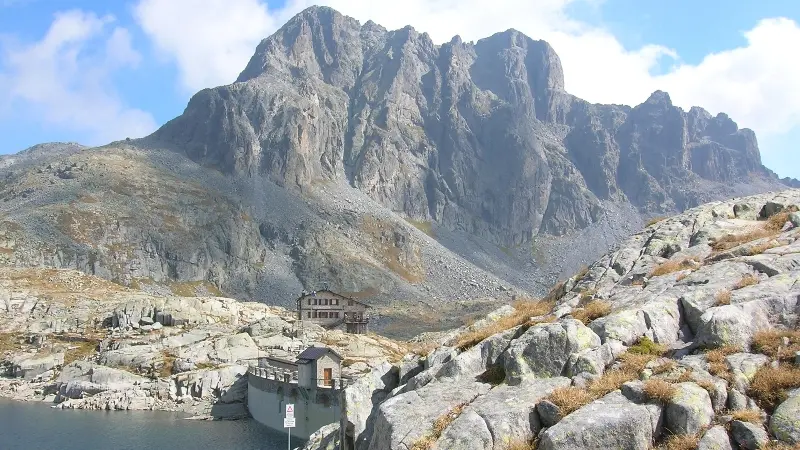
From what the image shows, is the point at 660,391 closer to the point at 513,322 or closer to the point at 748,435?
the point at 748,435

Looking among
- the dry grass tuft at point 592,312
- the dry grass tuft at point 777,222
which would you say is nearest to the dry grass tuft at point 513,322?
the dry grass tuft at point 592,312

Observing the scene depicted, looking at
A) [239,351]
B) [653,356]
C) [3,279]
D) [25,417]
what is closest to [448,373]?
[653,356]

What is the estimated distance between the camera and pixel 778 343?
1670 centimetres

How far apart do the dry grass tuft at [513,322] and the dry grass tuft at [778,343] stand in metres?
6.52

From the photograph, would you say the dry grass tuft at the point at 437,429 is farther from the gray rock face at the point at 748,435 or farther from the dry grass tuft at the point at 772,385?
the dry grass tuft at the point at 772,385

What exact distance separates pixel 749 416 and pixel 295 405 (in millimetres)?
65733

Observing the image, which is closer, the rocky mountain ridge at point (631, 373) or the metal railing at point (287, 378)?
the rocky mountain ridge at point (631, 373)

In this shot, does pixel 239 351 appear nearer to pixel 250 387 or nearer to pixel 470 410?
pixel 250 387

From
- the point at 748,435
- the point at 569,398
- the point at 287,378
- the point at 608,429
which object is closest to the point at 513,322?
the point at 569,398

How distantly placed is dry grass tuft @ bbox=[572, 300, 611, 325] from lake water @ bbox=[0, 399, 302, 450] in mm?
53665

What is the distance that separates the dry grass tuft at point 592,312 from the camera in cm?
2148

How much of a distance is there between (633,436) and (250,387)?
77.4 m

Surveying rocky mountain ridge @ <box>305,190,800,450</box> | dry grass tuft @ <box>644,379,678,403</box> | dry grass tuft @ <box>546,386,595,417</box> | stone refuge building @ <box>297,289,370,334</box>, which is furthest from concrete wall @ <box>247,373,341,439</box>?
stone refuge building @ <box>297,289,370,334</box>

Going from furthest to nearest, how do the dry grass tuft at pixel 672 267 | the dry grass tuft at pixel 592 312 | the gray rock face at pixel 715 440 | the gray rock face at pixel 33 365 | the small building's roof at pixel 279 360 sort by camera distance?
1. the gray rock face at pixel 33 365
2. the small building's roof at pixel 279 360
3. the dry grass tuft at pixel 672 267
4. the dry grass tuft at pixel 592 312
5. the gray rock face at pixel 715 440
